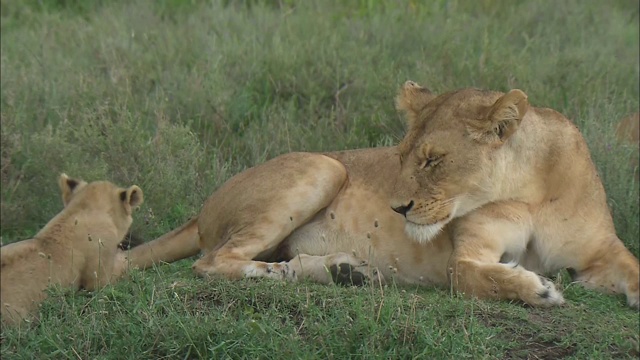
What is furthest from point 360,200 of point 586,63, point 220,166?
point 586,63

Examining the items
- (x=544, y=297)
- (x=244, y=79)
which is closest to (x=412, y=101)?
(x=544, y=297)

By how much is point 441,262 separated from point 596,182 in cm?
78

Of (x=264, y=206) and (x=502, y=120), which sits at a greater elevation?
(x=502, y=120)

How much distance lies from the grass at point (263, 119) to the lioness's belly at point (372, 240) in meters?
0.18

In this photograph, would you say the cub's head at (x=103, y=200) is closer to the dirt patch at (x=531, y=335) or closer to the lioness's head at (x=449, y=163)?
the lioness's head at (x=449, y=163)

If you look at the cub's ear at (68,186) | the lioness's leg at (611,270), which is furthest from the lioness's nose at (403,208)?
the cub's ear at (68,186)

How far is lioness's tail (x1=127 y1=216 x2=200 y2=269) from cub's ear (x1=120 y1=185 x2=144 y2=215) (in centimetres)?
20

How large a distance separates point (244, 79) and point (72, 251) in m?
3.41

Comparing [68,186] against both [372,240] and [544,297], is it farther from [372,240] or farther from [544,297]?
[544,297]

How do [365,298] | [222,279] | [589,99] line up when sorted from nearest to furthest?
[365,298] → [222,279] → [589,99]

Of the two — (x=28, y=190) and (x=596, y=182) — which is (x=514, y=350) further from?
(x=28, y=190)

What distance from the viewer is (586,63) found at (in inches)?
336

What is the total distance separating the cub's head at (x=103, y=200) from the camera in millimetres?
5254

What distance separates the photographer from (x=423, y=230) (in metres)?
4.94
